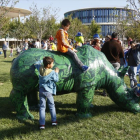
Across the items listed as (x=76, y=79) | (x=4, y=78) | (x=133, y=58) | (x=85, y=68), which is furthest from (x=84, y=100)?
(x=4, y=78)

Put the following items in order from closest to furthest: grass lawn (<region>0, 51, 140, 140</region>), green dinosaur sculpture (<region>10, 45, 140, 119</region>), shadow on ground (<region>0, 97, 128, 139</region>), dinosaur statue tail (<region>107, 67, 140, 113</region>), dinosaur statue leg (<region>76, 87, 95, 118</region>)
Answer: grass lawn (<region>0, 51, 140, 140</region>)
shadow on ground (<region>0, 97, 128, 139</region>)
green dinosaur sculpture (<region>10, 45, 140, 119</region>)
dinosaur statue leg (<region>76, 87, 95, 118</region>)
dinosaur statue tail (<region>107, 67, 140, 113</region>)

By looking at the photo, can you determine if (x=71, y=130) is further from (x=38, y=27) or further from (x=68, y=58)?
(x=38, y=27)

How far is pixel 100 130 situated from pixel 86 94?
89 centimetres

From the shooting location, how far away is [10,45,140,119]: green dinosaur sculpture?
13.8 feet

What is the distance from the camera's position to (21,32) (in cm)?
3997

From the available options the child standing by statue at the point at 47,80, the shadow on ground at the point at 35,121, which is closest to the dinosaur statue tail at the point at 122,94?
the shadow on ground at the point at 35,121

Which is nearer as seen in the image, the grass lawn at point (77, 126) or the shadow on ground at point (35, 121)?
the grass lawn at point (77, 126)

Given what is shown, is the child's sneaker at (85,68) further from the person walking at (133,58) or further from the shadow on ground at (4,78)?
the shadow on ground at (4,78)

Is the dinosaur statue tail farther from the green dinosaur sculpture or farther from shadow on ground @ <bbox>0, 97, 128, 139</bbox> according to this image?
shadow on ground @ <bbox>0, 97, 128, 139</bbox>

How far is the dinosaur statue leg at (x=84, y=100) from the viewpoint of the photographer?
4500 mm

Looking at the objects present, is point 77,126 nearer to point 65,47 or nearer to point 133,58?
point 65,47

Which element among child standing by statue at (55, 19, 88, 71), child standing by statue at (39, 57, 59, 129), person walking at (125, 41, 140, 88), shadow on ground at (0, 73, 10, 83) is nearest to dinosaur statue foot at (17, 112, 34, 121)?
child standing by statue at (39, 57, 59, 129)

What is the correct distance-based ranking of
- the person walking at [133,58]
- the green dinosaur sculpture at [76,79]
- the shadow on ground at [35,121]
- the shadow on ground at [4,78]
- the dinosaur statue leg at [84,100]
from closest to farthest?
the shadow on ground at [35,121], the green dinosaur sculpture at [76,79], the dinosaur statue leg at [84,100], the person walking at [133,58], the shadow on ground at [4,78]

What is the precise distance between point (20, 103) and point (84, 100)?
1542mm
